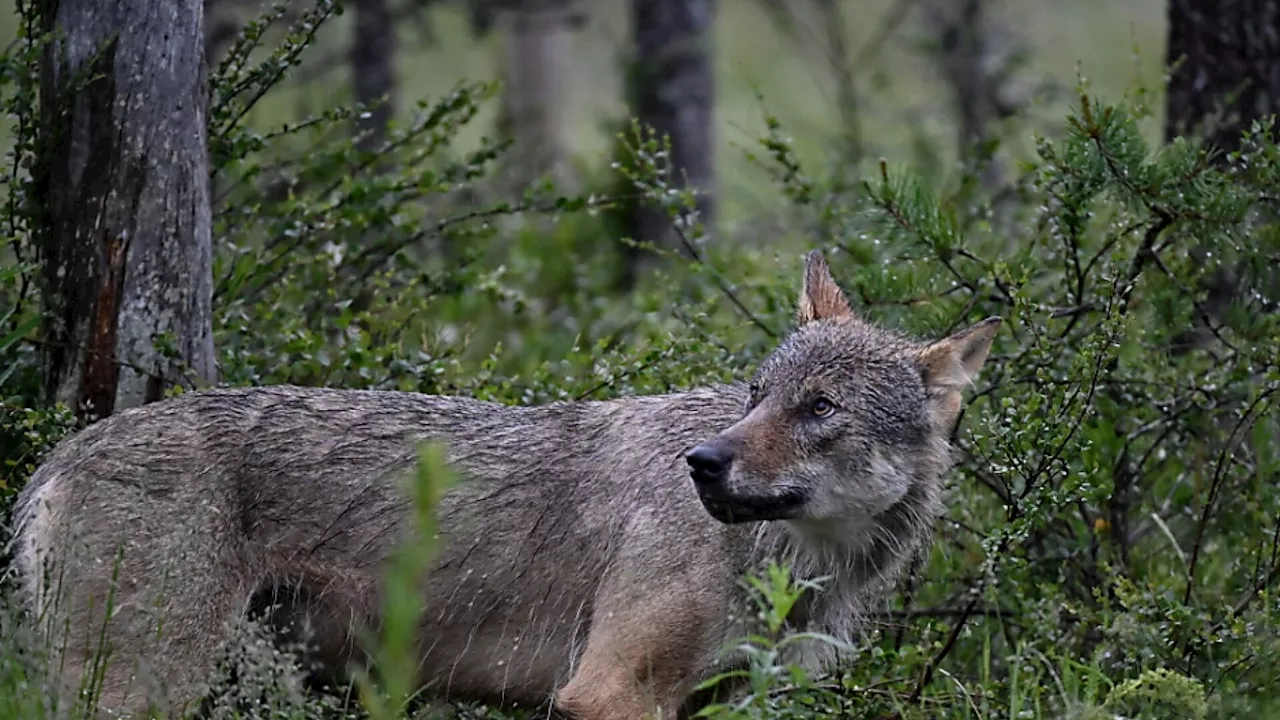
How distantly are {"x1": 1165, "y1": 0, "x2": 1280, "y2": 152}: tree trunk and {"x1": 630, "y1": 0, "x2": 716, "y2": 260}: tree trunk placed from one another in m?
5.08

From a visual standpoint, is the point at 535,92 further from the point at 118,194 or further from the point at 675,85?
the point at 118,194

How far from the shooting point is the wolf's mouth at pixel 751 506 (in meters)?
4.50

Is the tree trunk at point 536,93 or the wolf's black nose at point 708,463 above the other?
the tree trunk at point 536,93

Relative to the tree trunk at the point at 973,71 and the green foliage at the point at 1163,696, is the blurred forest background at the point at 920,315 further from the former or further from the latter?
the tree trunk at the point at 973,71

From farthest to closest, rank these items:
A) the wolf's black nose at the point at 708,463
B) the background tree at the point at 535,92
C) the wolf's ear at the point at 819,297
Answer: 1. the background tree at the point at 535,92
2. the wolf's ear at the point at 819,297
3. the wolf's black nose at the point at 708,463

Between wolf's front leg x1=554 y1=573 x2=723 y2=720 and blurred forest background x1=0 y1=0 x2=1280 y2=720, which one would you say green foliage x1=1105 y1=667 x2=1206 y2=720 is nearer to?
blurred forest background x1=0 y1=0 x2=1280 y2=720

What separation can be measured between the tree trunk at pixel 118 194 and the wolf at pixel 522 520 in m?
0.61

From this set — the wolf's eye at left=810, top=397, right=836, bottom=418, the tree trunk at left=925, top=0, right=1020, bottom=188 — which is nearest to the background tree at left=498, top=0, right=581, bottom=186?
the tree trunk at left=925, top=0, right=1020, bottom=188

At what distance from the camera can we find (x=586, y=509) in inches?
205

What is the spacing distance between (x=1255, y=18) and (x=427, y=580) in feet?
16.1

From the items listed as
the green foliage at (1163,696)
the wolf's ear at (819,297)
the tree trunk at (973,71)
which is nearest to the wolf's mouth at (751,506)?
the wolf's ear at (819,297)

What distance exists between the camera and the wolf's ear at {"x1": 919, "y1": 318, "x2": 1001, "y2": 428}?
4926 millimetres

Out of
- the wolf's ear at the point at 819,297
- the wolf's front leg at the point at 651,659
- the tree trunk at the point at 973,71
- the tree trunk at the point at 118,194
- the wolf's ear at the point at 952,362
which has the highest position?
the tree trunk at the point at 973,71

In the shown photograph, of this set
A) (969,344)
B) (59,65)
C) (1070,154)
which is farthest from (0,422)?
(1070,154)
